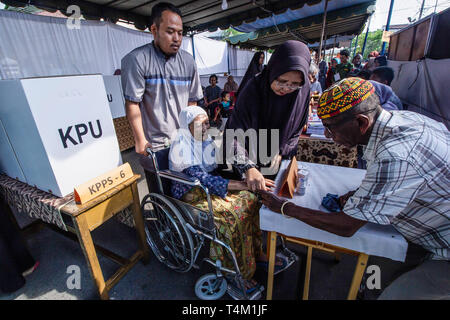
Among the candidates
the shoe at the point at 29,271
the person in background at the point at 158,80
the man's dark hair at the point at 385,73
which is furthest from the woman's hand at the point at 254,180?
the man's dark hair at the point at 385,73

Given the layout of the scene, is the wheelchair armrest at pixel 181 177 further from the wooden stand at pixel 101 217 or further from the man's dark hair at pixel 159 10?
the man's dark hair at pixel 159 10

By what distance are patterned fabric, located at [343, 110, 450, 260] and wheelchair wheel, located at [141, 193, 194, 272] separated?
1.11 meters

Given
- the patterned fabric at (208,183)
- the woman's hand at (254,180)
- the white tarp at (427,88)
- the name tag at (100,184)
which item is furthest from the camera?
the white tarp at (427,88)

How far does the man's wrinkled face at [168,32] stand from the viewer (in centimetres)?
171

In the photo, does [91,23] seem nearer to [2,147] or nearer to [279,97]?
[2,147]

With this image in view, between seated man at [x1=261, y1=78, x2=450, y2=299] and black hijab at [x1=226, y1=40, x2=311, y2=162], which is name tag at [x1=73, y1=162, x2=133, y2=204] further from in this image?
seated man at [x1=261, y1=78, x2=450, y2=299]

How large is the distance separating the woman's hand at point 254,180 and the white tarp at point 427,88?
2855 millimetres

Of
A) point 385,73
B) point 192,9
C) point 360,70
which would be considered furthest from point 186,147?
point 360,70

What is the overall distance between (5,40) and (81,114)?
360 cm

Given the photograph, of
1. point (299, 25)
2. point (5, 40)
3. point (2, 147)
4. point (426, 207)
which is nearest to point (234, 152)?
point (426, 207)

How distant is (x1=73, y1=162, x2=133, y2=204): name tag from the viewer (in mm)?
1261

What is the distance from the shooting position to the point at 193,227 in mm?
1569

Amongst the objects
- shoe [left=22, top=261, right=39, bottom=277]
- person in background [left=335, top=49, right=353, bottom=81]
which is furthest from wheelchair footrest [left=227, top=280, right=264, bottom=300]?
person in background [left=335, top=49, right=353, bottom=81]

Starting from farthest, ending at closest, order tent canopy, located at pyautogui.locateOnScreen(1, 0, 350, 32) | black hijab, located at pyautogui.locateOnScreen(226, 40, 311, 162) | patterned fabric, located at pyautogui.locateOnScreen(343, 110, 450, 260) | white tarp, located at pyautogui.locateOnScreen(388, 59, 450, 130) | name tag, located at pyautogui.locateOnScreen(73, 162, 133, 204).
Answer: tent canopy, located at pyautogui.locateOnScreen(1, 0, 350, 32)
white tarp, located at pyautogui.locateOnScreen(388, 59, 450, 130)
black hijab, located at pyautogui.locateOnScreen(226, 40, 311, 162)
name tag, located at pyautogui.locateOnScreen(73, 162, 133, 204)
patterned fabric, located at pyautogui.locateOnScreen(343, 110, 450, 260)
